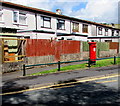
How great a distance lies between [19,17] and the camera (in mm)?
21391

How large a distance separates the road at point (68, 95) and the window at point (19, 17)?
16.6 m

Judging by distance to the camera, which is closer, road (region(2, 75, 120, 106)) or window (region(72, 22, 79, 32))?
road (region(2, 75, 120, 106))

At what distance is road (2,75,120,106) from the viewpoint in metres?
5.16

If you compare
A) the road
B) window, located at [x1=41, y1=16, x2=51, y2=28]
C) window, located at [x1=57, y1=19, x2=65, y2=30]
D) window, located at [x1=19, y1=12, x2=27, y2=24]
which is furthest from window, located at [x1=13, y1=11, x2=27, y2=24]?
the road

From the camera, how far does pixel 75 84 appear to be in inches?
293

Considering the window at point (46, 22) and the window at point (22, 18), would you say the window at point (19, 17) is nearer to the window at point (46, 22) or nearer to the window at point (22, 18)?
the window at point (22, 18)

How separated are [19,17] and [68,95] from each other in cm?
1854

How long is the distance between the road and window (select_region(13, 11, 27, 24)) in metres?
16.6

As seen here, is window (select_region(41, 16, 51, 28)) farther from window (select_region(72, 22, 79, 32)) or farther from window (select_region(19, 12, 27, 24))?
window (select_region(72, 22, 79, 32))

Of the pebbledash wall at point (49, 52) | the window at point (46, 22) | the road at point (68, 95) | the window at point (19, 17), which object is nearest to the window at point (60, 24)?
the window at point (46, 22)

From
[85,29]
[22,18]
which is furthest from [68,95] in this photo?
[85,29]

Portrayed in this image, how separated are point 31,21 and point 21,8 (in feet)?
8.41

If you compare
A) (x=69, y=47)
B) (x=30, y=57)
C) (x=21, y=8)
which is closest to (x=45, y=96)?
(x=30, y=57)

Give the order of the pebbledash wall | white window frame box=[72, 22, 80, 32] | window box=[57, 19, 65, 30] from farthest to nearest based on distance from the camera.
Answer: white window frame box=[72, 22, 80, 32], window box=[57, 19, 65, 30], the pebbledash wall
